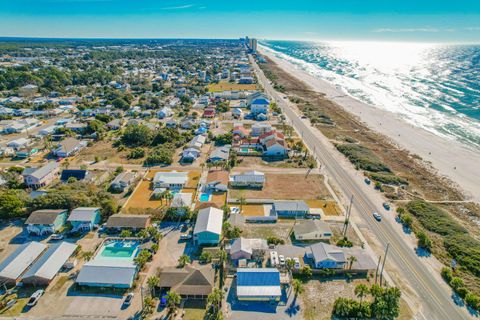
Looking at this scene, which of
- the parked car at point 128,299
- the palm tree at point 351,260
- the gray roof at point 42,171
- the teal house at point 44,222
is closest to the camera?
the parked car at point 128,299

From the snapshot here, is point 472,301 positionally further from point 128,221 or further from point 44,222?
point 44,222

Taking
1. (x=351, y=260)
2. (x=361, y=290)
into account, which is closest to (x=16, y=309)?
(x=361, y=290)

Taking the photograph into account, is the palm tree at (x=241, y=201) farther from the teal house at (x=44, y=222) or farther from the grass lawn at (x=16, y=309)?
the grass lawn at (x=16, y=309)

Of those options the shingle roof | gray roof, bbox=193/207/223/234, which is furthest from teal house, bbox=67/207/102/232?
the shingle roof

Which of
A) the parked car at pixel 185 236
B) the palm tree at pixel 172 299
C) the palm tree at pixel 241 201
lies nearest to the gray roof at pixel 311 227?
the palm tree at pixel 241 201

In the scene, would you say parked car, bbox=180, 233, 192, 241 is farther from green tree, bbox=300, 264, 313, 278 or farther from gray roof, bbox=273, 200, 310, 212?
green tree, bbox=300, 264, 313, 278

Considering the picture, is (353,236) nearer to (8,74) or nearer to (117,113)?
(117,113)
